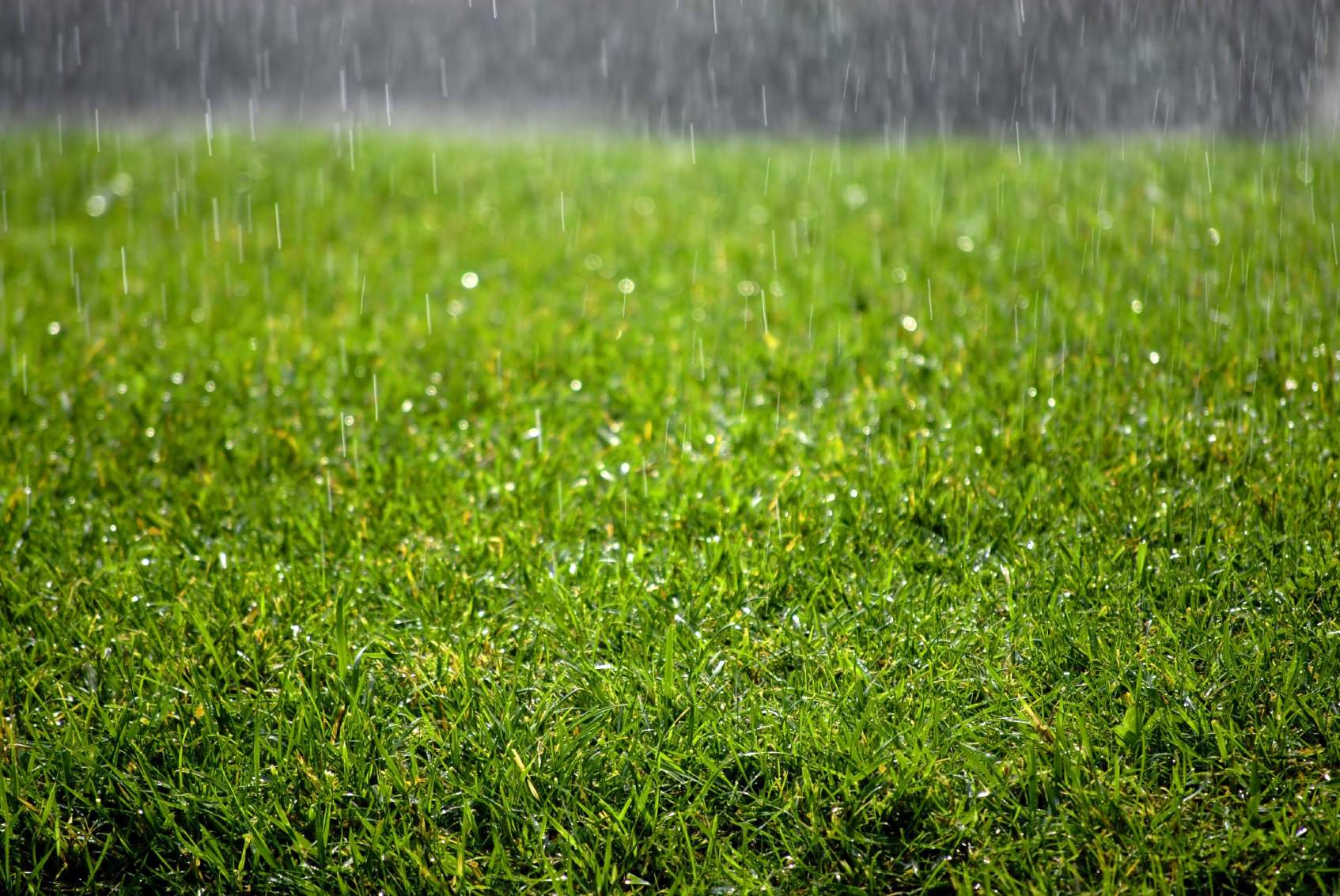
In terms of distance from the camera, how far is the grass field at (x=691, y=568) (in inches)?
69.0

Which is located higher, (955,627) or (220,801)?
(955,627)

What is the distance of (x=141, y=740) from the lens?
6.44 feet

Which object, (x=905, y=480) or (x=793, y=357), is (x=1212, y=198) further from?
(x=905, y=480)

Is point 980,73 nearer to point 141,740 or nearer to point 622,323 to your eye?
point 622,323

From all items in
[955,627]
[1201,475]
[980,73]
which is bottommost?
[955,627]

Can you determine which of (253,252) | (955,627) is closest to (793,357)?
(955,627)

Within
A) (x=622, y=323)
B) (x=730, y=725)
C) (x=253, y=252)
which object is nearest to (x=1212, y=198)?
(x=622, y=323)

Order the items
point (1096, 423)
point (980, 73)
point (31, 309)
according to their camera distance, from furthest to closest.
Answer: point (980, 73)
point (31, 309)
point (1096, 423)

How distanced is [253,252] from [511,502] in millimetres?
3187

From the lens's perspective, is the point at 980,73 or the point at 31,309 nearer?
the point at 31,309

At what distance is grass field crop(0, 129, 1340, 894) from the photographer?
175 cm

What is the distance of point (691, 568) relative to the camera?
2424 millimetres

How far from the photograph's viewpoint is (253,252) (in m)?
5.20

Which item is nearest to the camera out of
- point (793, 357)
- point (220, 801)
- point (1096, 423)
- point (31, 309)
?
point (220, 801)
